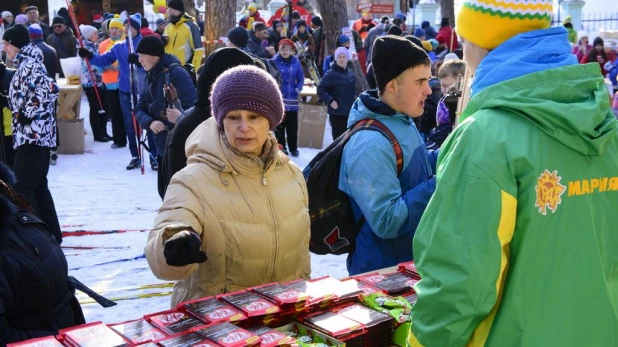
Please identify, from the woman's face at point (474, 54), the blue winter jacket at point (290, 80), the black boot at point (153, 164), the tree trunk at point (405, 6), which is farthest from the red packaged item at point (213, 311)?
the tree trunk at point (405, 6)

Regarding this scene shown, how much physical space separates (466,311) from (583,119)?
1.90 feet

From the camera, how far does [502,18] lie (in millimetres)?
1991

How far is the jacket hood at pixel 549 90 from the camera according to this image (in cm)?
184

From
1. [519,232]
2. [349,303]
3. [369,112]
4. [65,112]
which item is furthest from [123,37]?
[519,232]

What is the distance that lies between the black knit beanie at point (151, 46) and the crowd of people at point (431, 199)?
245cm

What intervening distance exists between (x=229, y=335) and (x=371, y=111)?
1534 millimetres

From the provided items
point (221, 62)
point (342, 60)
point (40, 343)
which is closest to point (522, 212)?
point (40, 343)

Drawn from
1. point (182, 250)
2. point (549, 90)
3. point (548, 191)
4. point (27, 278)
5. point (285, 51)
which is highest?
point (549, 90)

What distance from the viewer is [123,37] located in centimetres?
1205

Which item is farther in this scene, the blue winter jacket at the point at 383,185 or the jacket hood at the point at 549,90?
the blue winter jacket at the point at 383,185

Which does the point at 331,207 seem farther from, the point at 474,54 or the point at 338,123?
the point at 338,123

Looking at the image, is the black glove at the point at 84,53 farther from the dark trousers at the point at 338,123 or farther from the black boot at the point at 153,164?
the dark trousers at the point at 338,123

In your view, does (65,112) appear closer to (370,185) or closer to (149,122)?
(149,122)

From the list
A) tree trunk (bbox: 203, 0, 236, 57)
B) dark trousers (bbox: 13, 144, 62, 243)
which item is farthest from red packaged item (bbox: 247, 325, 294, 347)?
tree trunk (bbox: 203, 0, 236, 57)
